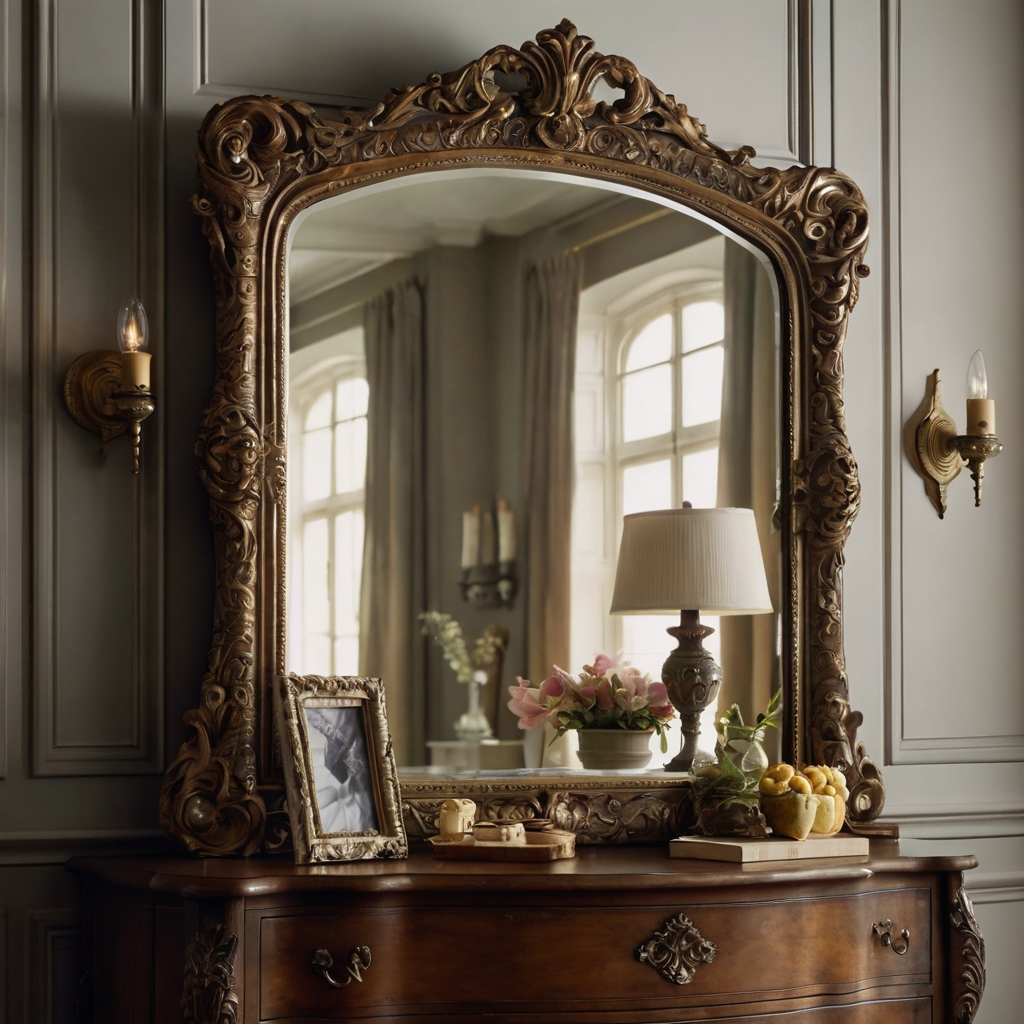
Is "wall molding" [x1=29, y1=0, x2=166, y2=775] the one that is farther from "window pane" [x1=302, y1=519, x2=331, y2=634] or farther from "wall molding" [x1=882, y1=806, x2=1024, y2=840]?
"wall molding" [x1=882, y1=806, x2=1024, y2=840]

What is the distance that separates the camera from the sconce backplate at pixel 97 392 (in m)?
2.71

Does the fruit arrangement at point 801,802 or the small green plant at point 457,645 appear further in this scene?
the small green plant at point 457,645

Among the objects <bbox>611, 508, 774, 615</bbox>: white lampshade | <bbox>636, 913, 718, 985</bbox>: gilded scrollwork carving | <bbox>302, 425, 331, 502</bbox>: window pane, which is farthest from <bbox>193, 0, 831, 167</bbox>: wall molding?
<bbox>636, 913, 718, 985</bbox>: gilded scrollwork carving

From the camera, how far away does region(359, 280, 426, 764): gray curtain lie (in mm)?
2766

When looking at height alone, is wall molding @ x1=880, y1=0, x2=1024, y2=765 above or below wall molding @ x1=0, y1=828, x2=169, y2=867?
above

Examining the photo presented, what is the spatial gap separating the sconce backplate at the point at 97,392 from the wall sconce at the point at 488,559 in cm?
74

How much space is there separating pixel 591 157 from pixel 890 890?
5.43ft

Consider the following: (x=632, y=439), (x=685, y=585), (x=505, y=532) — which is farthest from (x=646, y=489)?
(x=505, y=532)

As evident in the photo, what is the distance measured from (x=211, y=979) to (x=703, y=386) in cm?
161

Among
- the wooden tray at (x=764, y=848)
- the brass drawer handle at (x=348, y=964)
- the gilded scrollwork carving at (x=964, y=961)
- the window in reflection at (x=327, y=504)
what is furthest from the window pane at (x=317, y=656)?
the gilded scrollwork carving at (x=964, y=961)

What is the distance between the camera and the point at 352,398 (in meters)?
2.81

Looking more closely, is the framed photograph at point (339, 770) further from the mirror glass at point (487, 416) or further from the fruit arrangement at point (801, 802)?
the fruit arrangement at point (801, 802)

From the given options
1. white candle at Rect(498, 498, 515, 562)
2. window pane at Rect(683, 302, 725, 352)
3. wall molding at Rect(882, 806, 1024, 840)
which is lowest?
wall molding at Rect(882, 806, 1024, 840)

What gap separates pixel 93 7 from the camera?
9.24ft
